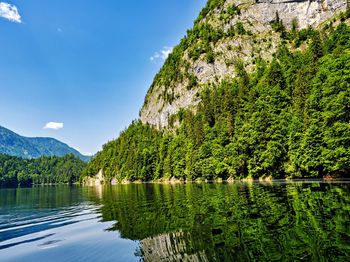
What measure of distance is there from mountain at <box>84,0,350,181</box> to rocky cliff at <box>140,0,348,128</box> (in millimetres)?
619

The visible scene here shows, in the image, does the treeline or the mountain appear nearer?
the treeline

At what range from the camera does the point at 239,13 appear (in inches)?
7151

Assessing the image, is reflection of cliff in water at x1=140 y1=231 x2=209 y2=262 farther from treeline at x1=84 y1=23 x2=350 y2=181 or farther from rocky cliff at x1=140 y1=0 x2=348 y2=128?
Answer: rocky cliff at x1=140 y1=0 x2=348 y2=128

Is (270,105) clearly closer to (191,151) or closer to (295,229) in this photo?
(191,151)

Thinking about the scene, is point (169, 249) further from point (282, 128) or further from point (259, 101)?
point (259, 101)

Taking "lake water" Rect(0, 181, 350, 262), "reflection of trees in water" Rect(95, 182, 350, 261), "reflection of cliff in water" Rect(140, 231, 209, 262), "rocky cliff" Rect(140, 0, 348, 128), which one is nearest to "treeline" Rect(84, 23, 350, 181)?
"reflection of trees in water" Rect(95, 182, 350, 261)

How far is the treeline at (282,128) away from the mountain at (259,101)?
0.23 meters

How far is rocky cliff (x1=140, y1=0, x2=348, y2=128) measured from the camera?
157m

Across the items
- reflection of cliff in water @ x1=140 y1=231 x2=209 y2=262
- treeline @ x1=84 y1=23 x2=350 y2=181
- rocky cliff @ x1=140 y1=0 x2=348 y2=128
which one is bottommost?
reflection of cliff in water @ x1=140 y1=231 x2=209 y2=262

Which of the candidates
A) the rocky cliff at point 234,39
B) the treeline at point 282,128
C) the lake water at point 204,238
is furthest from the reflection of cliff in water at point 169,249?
the rocky cliff at point 234,39

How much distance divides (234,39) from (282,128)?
121437mm

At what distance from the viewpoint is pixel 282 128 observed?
6638 centimetres

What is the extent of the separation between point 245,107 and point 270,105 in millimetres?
11963

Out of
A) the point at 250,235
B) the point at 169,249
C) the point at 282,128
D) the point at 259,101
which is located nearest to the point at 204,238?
the point at 169,249
